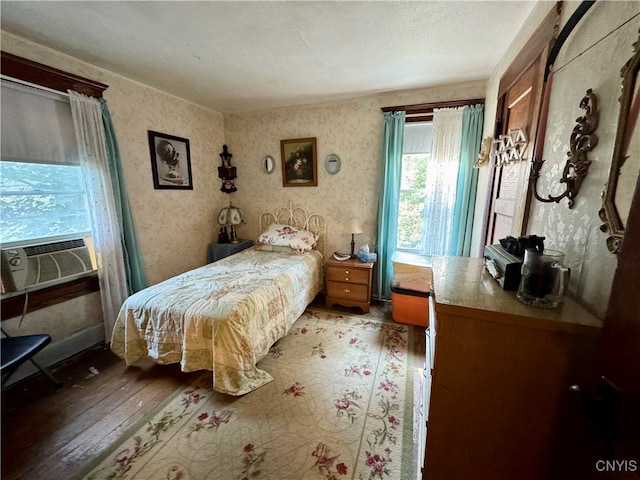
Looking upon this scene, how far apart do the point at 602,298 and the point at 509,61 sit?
6.24 feet

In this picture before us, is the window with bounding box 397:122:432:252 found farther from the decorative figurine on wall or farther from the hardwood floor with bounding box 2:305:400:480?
the hardwood floor with bounding box 2:305:400:480

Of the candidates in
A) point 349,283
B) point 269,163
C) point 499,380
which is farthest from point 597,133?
point 269,163

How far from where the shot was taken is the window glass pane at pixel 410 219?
117 inches

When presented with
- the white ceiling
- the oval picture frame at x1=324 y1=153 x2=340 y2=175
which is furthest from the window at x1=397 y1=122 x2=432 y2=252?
the oval picture frame at x1=324 y1=153 x2=340 y2=175

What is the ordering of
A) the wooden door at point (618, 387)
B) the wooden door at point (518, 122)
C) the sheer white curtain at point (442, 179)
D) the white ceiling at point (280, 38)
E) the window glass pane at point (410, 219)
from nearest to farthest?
the wooden door at point (618, 387) → the wooden door at point (518, 122) → the white ceiling at point (280, 38) → the sheer white curtain at point (442, 179) → the window glass pane at point (410, 219)

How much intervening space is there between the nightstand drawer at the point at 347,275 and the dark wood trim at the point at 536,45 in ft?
6.63

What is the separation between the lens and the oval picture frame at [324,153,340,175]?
3123 mm

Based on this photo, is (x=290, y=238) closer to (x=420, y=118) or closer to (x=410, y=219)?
(x=410, y=219)

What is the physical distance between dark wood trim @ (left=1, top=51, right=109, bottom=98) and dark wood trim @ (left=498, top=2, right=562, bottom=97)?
127 inches

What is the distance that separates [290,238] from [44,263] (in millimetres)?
2229

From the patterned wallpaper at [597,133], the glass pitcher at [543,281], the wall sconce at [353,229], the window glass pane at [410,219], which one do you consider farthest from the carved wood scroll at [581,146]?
the wall sconce at [353,229]

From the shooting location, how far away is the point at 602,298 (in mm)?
721

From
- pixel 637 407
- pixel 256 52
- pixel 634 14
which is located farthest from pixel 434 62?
pixel 637 407

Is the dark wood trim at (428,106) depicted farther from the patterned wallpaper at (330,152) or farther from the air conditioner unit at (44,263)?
the air conditioner unit at (44,263)
